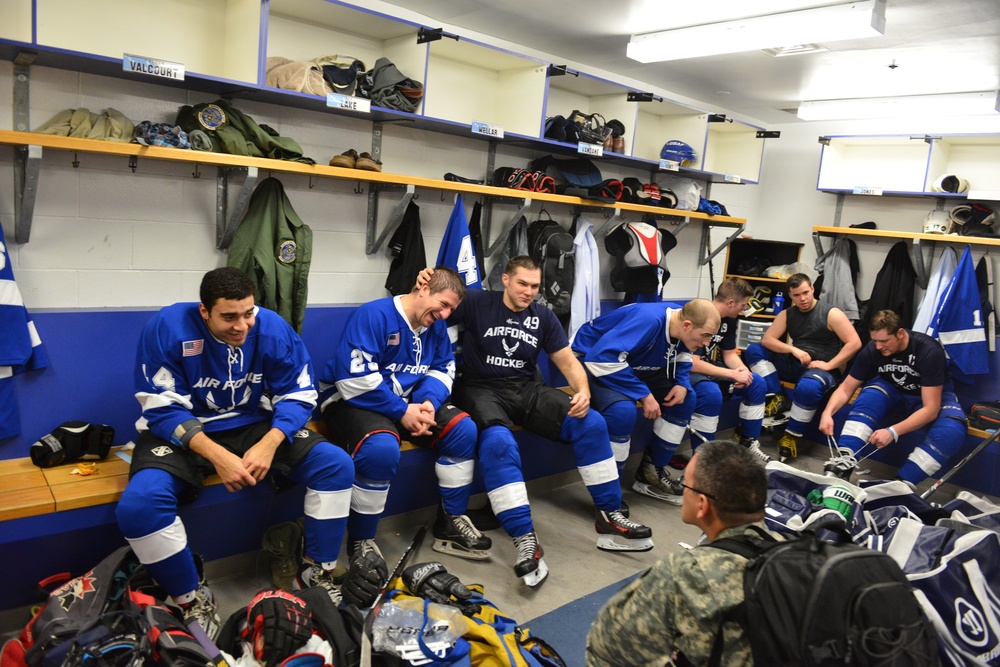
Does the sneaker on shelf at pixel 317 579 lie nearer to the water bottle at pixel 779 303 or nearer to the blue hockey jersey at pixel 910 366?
the blue hockey jersey at pixel 910 366

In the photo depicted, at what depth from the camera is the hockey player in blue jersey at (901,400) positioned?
391 cm

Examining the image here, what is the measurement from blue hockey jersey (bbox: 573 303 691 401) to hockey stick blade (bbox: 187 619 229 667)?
2.08m

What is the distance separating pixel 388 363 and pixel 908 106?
12.3ft

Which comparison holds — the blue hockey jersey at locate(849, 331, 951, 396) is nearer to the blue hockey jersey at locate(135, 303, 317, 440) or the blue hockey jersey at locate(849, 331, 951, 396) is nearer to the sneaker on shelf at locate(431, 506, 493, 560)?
the sneaker on shelf at locate(431, 506, 493, 560)

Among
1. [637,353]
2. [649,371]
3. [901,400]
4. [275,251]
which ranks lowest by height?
[901,400]

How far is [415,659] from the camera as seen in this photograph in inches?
77.7

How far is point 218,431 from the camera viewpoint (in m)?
2.40

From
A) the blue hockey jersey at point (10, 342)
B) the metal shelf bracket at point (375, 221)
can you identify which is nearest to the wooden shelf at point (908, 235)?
the metal shelf bracket at point (375, 221)

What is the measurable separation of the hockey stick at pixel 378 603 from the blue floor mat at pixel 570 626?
0.50m

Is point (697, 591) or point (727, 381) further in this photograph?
point (727, 381)

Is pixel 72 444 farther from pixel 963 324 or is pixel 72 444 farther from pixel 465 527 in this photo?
pixel 963 324

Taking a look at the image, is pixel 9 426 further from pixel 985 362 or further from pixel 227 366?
pixel 985 362

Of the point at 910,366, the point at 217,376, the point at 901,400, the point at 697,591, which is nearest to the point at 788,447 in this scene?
the point at 901,400

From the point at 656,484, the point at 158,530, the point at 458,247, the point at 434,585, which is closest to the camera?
the point at 158,530
